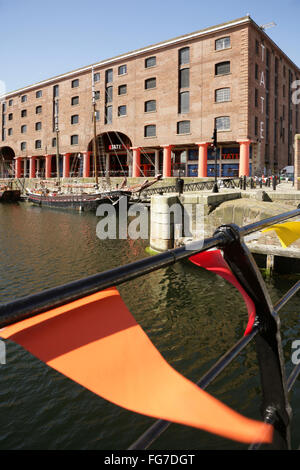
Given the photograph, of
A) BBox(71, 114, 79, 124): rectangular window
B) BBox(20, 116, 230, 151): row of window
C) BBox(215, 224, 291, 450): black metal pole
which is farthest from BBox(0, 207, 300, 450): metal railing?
BBox(71, 114, 79, 124): rectangular window

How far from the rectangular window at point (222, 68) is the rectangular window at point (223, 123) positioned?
4.27m

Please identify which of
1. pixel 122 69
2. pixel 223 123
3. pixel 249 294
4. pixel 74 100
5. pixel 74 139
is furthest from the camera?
pixel 74 139

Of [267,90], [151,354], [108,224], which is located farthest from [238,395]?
[267,90]

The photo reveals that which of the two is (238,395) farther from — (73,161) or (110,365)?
(73,161)

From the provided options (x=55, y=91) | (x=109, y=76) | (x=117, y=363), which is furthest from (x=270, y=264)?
(x=55, y=91)

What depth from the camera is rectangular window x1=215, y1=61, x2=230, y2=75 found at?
110 ft

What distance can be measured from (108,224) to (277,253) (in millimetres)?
16766

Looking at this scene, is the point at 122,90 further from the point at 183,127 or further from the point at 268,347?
the point at 268,347

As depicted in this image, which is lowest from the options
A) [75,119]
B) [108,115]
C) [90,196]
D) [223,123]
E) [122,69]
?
[90,196]

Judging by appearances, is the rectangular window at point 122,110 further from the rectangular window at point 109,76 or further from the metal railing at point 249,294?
the metal railing at point 249,294

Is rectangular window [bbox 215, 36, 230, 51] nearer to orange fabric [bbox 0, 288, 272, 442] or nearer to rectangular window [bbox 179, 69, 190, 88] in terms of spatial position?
rectangular window [bbox 179, 69, 190, 88]

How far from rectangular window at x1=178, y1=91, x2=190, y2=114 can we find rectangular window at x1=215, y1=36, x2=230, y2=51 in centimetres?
501

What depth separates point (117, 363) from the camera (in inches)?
46.3

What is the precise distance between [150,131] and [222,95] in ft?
28.9
